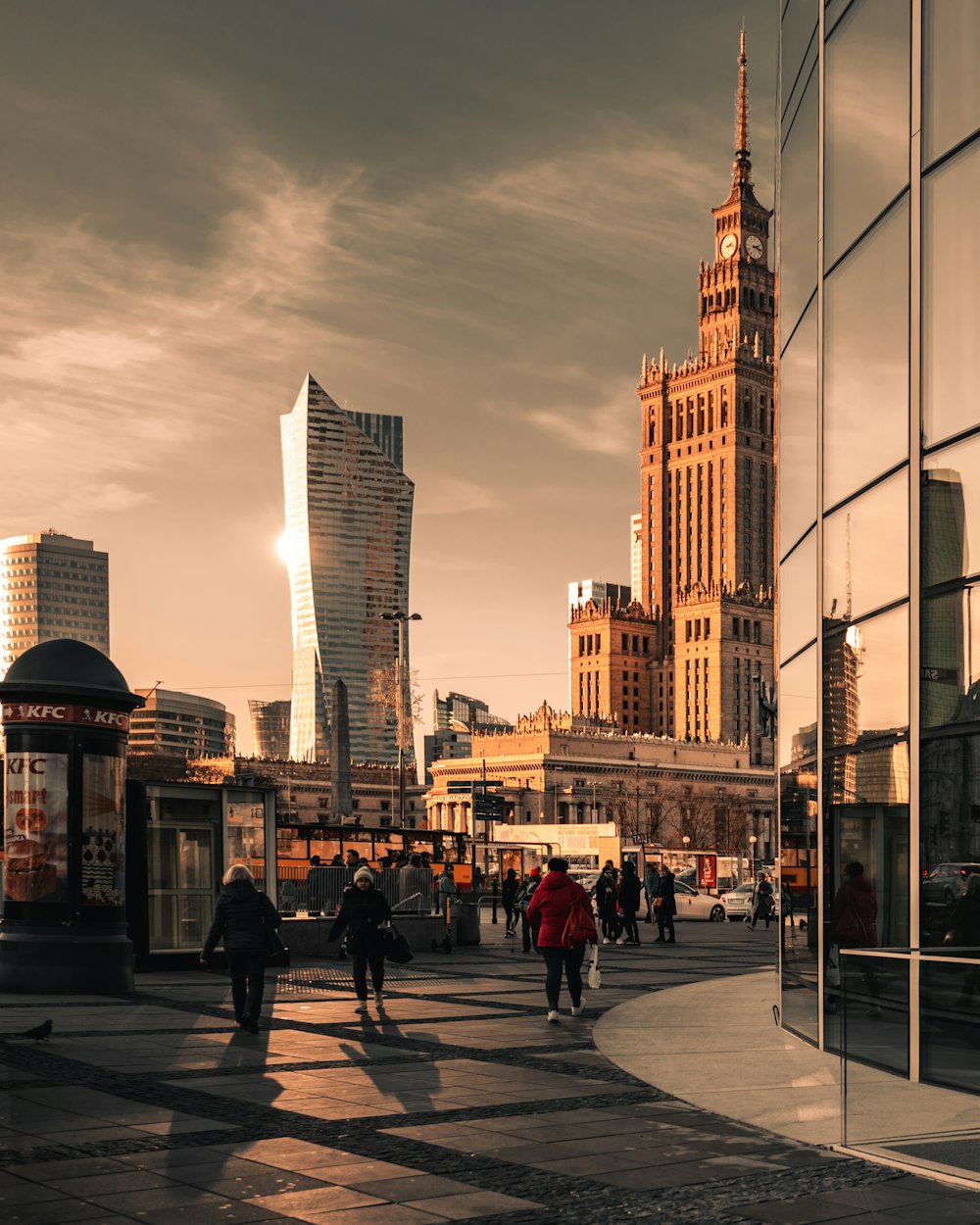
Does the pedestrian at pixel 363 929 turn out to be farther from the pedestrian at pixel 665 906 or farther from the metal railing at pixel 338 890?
the pedestrian at pixel 665 906

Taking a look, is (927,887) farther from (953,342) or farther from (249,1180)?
(249,1180)

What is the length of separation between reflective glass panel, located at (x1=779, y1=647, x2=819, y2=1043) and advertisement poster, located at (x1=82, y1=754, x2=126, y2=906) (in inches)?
330

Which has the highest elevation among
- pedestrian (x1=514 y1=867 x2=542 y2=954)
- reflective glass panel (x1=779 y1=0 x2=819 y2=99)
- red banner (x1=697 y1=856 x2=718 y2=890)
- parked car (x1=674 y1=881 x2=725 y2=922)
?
reflective glass panel (x1=779 y1=0 x2=819 y2=99)

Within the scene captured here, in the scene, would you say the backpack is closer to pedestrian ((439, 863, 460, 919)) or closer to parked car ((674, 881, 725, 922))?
pedestrian ((439, 863, 460, 919))

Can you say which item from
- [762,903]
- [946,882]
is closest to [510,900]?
[762,903]

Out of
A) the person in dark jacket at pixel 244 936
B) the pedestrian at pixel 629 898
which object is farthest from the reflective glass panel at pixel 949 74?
the pedestrian at pixel 629 898

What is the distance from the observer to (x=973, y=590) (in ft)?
41.4

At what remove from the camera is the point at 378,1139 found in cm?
983

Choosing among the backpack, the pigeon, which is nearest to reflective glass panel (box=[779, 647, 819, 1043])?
the backpack

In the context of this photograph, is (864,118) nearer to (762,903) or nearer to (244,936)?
(244,936)

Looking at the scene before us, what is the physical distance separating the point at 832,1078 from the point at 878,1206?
4.60 meters

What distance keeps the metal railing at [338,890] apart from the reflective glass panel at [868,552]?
1705 cm

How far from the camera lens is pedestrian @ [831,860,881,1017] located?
14035 millimetres

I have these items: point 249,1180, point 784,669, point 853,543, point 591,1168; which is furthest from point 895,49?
point 249,1180
